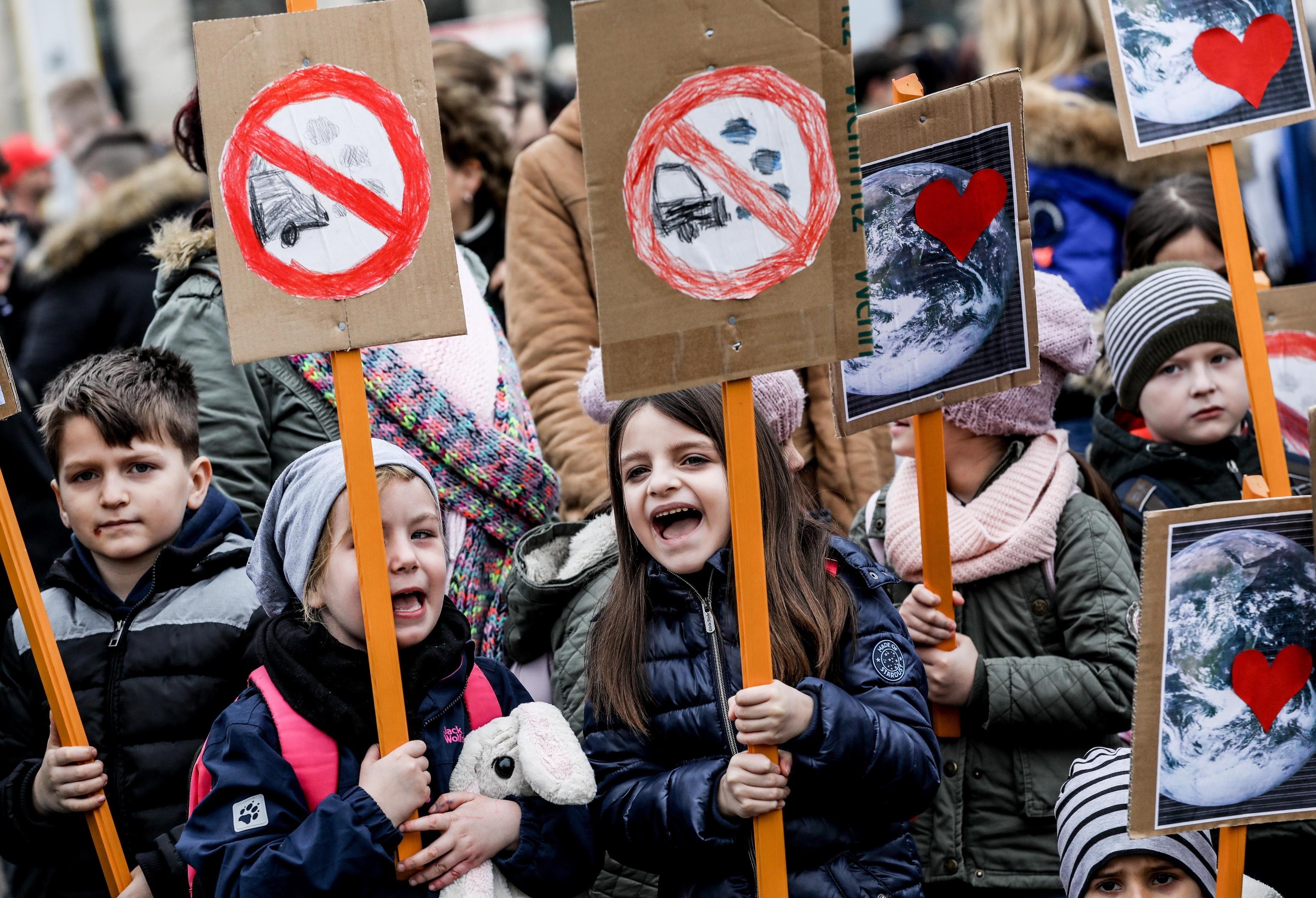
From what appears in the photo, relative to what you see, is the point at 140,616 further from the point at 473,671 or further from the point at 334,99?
the point at 334,99

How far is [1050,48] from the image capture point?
484 cm

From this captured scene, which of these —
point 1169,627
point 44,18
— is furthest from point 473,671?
point 44,18

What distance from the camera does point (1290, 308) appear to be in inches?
145

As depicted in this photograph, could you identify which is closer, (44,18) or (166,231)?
(166,231)

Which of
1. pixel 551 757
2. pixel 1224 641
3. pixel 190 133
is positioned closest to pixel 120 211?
pixel 190 133

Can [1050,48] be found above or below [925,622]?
above

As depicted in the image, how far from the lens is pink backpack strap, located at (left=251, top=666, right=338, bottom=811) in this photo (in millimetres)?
2492

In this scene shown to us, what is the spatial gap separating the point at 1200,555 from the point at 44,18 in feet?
38.8

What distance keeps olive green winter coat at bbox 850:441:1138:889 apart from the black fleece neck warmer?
3.58ft

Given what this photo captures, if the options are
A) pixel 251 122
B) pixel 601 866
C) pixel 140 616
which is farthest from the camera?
pixel 140 616

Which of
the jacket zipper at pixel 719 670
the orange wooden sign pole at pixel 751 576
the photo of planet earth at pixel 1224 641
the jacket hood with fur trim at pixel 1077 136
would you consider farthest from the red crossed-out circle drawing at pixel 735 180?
the jacket hood with fur trim at pixel 1077 136

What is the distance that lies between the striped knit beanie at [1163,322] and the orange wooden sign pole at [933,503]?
1022 mm

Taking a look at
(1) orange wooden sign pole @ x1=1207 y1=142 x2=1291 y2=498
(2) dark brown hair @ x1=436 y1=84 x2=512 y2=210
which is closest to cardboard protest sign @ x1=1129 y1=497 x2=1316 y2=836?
(1) orange wooden sign pole @ x1=1207 y1=142 x2=1291 y2=498

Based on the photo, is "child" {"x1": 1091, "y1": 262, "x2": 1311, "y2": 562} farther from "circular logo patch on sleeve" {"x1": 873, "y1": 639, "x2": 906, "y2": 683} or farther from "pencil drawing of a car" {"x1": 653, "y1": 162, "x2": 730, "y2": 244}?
"pencil drawing of a car" {"x1": 653, "y1": 162, "x2": 730, "y2": 244}
